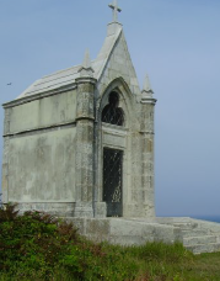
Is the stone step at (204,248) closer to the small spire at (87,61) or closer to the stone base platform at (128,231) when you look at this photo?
the stone base platform at (128,231)

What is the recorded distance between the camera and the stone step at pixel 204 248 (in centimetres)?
1230

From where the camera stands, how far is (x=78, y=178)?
13938 millimetres

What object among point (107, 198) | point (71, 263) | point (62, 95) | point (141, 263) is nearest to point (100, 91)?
point (62, 95)

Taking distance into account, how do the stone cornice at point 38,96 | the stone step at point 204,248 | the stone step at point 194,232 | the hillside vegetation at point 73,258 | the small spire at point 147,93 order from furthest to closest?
the small spire at point 147,93
the stone cornice at point 38,96
the stone step at point 194,232
the stone step at point 204,248
the hillside vegetation at point 73,258

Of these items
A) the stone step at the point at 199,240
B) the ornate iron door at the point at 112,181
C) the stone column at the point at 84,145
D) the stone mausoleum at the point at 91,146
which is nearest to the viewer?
the stone step at the point at 199,240

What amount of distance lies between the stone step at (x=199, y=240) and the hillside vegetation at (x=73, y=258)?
1.77 metres

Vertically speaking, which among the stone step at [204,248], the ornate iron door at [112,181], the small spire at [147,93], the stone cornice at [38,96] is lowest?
the stone step at [204,248]

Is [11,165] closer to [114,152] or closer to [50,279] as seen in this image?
[114,152]

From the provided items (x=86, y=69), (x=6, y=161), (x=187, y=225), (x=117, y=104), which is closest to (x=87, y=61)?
(x=86, y=69)

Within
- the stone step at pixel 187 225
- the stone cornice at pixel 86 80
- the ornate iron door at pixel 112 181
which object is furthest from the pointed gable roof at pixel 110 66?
the stone step at pixel 187 225

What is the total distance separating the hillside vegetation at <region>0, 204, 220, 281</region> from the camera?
Result: 776 centimetres

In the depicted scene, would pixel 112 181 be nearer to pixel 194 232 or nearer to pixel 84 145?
pixel 84 145

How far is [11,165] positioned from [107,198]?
13.8 ft

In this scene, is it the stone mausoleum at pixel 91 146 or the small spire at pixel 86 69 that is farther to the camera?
the small spire at pixel 86 69
